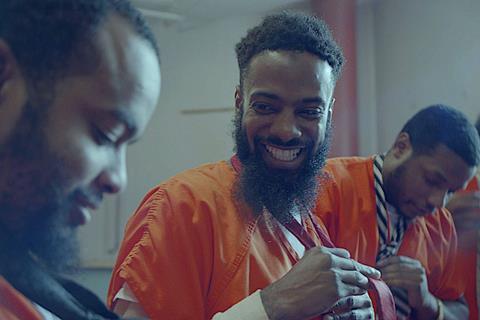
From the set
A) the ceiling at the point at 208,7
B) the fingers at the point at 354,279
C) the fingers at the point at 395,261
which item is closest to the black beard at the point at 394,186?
the fingers at the point at 395,261

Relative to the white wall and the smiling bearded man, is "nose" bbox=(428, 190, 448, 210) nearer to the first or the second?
the smiling bearded man

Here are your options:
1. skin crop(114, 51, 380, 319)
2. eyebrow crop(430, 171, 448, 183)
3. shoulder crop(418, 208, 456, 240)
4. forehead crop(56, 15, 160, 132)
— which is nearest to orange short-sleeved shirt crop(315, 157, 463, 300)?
shoulder crop(418, 208, 456, 240)

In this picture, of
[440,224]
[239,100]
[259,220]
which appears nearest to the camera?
[259,220]

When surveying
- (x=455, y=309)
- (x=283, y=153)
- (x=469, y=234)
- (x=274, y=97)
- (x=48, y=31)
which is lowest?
(x=455, y=309)

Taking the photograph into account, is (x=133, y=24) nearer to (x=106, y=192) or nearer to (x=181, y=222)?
(x=106, y=192)

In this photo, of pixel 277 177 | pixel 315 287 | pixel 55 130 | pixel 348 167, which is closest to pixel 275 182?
pixel 277 177

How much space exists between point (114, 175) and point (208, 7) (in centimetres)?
213

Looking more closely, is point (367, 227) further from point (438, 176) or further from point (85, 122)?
point (85, 122)

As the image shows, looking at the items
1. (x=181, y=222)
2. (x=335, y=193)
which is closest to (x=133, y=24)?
(x=181, y=222)

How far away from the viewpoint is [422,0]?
245 cm

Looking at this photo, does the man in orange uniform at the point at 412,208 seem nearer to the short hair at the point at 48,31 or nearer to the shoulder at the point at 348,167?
the shoulder at the point at 348,167

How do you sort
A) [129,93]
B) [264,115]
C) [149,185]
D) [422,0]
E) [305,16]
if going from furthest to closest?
1. [149,185]
2. [422,0]
3. [305,16]
4. [264,115]
5. [129,93]

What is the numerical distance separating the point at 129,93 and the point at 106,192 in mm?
99

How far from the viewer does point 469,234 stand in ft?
4.90
